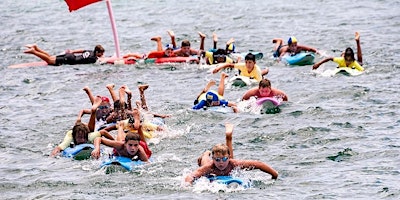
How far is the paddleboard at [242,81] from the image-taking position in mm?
24047

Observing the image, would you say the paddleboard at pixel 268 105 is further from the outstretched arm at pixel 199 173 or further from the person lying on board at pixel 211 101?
the outstretched arm at pixel 199 173

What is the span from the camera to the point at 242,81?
2406 cm

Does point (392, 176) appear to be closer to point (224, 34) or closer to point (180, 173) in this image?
point (180, 173)

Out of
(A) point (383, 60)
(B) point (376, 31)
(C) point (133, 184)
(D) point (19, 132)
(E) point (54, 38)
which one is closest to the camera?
(C) point (133, 184)

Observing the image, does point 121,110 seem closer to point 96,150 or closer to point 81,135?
point 81,135

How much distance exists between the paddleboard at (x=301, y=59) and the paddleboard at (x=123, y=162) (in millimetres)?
11656

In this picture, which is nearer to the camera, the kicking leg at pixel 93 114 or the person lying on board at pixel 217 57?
the kicking leg at pixel 93 114

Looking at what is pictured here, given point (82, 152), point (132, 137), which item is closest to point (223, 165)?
point (132, 137)

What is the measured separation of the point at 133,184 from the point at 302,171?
300 centimetres

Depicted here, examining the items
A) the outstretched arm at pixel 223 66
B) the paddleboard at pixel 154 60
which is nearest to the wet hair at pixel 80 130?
the outstretched arm at pixel 223 66

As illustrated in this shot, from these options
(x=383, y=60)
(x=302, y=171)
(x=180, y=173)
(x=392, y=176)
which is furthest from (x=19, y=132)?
(x=383, y=60)

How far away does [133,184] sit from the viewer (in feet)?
51.4

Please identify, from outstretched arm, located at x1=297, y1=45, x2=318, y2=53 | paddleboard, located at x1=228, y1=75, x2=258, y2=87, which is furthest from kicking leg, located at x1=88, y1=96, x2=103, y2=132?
outstretched arm, located at x1=297, y1=45, x2=318, y2=53

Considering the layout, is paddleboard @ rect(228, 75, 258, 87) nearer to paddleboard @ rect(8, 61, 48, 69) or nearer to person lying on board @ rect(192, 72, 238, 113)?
person lying on board @ rect(192, 72, 238, 113)
